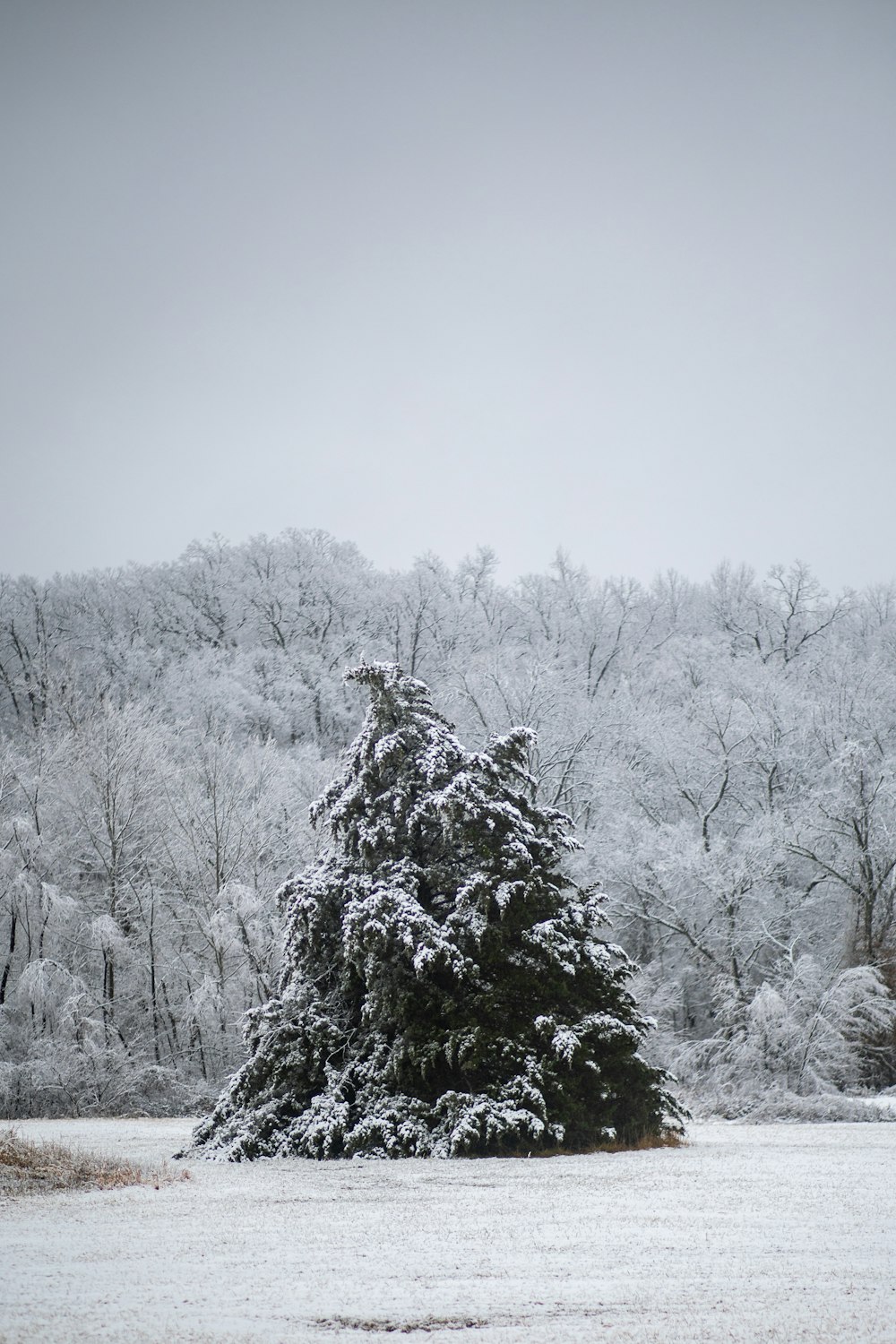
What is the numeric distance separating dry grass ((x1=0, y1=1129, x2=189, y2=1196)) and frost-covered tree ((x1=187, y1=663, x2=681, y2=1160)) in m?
2.44

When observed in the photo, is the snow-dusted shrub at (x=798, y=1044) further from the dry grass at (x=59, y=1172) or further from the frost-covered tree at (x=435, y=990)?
the dry grass at (x=59, y=1172)

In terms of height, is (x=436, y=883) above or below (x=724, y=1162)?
above

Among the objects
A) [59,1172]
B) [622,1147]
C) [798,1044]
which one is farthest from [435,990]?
[798,1044]

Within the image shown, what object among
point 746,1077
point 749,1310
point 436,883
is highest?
point 436,883

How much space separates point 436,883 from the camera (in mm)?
16203

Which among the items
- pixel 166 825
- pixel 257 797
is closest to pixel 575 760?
pixel 257 797

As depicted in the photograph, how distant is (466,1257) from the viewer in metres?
7.06

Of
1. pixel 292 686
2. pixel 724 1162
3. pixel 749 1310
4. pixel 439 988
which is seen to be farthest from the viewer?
pixel 292 686

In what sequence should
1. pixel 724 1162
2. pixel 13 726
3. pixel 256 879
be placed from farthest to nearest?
pixel 13 726, pixel 256 879, pixel 724 1162

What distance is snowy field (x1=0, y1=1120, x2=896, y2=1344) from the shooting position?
527 centimetres

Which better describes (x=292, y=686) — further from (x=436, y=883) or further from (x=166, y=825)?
(x=436, y=883)

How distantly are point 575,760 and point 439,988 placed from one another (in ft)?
71.4

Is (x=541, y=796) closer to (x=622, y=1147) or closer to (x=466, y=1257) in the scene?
(x=622, y=1147)

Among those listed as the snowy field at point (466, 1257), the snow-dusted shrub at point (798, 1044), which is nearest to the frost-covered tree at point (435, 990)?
the snowy field at point (466, 1257)
